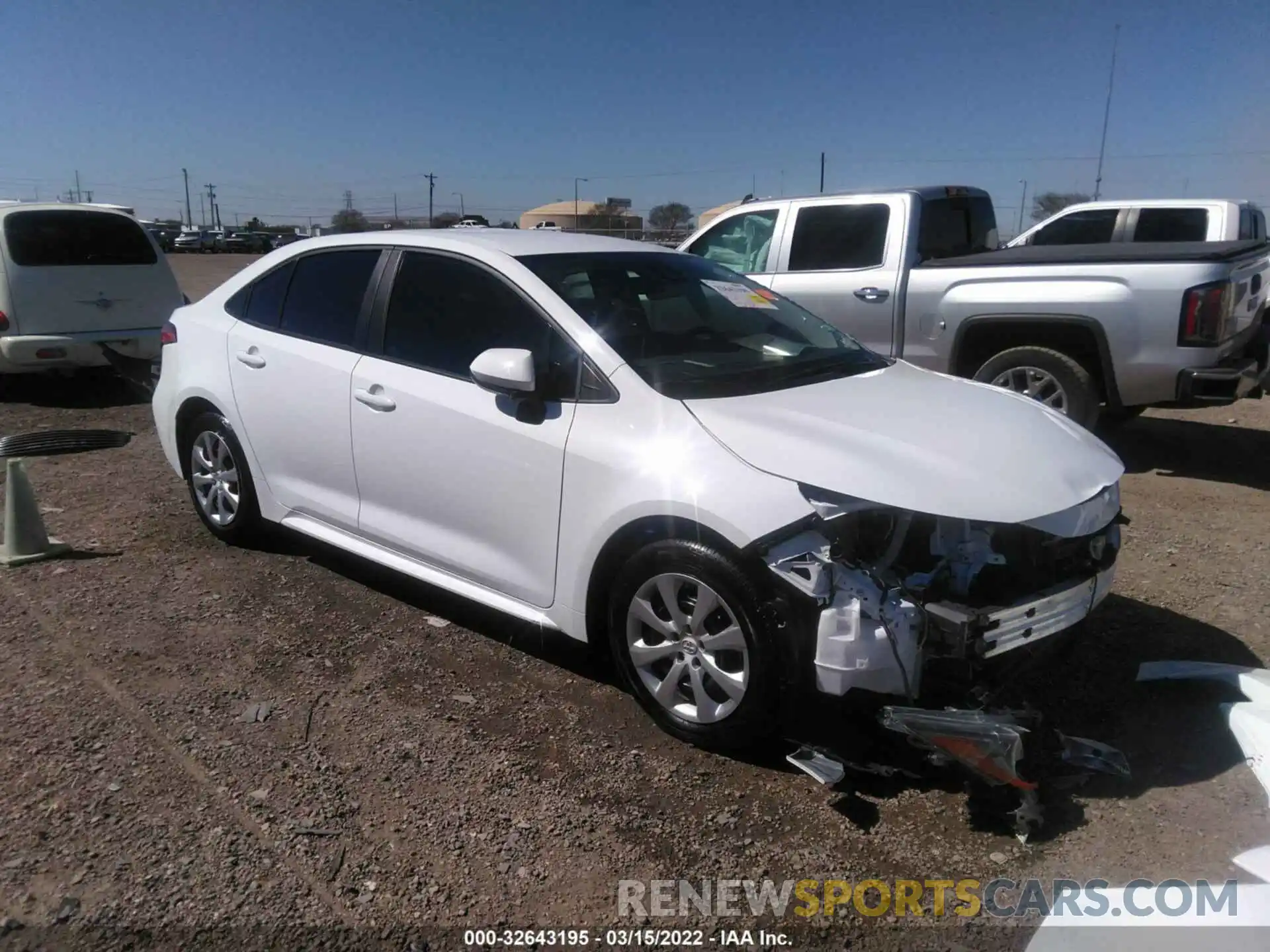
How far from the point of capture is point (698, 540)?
3.02 meters

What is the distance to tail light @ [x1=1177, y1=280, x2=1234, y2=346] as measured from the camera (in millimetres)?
5910

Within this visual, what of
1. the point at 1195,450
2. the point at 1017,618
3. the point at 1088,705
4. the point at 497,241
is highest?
the point at 497,241

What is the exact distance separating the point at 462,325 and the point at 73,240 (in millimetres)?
6861

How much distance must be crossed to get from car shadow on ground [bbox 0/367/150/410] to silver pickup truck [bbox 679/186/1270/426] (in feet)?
17.9

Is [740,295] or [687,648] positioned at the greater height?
[740,295]

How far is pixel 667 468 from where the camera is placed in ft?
10.3

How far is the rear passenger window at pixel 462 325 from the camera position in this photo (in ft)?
11.6

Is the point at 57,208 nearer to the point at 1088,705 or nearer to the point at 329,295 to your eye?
the point at 329,295

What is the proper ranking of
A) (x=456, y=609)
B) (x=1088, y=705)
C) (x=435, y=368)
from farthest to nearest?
(x=456, y=609)
(x=435, y=368)
(x=1088, y=705)

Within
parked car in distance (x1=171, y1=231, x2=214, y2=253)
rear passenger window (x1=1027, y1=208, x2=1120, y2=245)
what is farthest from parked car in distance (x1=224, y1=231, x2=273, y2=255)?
rear passenger window (x1=1027, y1=208, x2=1120, y2=245)

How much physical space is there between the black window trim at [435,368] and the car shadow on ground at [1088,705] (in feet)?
3.26

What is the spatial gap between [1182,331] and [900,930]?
485cm

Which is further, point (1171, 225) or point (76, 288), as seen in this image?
point (1171, 225)

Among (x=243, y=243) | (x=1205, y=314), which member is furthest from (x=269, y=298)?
(x=243, y=243)
